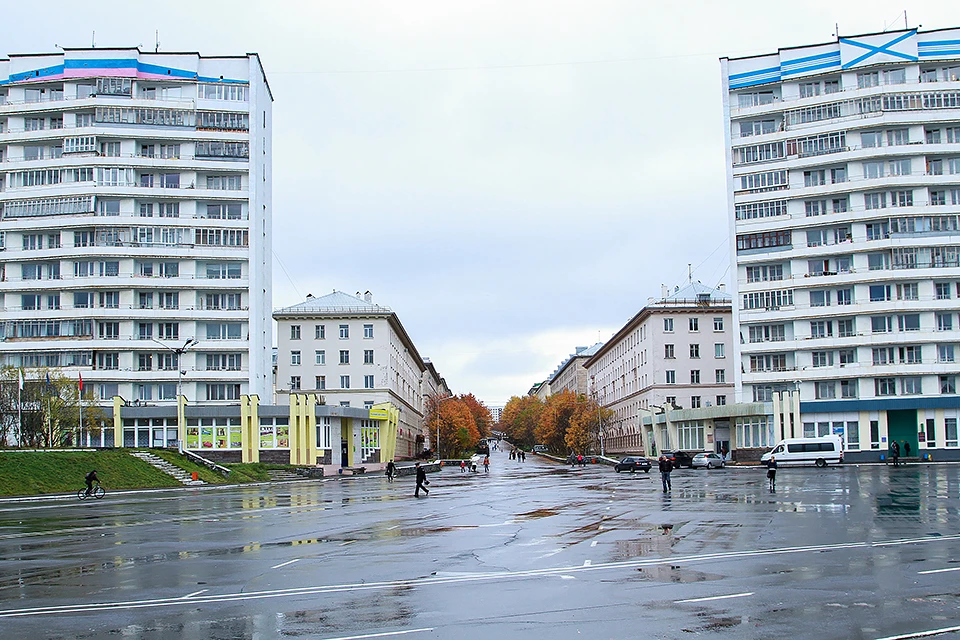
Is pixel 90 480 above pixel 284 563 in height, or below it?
below

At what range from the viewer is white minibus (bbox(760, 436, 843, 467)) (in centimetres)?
6506

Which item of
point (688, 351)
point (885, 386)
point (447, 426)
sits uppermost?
point (688, 351)

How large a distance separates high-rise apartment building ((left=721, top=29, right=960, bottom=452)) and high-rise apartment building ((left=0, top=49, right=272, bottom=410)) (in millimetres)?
46190

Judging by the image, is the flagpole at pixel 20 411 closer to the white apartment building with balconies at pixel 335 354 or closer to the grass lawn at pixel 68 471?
the grass lawn at pixel 68 471

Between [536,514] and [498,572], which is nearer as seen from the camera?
[498,572]

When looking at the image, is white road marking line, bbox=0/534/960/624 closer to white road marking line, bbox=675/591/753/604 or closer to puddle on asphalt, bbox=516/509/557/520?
white road marking line, bbox=675/591/753/604

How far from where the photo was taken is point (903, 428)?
74.8 m

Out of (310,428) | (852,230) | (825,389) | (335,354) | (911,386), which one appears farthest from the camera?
(335,354)

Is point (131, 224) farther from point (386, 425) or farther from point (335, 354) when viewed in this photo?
point (386, 425)

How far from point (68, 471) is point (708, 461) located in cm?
4943

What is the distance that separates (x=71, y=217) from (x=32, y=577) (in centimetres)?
6624

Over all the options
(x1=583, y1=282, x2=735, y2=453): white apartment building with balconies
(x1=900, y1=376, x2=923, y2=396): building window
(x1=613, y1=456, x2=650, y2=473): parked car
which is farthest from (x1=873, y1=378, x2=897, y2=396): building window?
(x1=583, y1=282, x2=735, y2=453): white apartment building with balconies

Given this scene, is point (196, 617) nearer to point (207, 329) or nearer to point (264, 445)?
point (264, 445)

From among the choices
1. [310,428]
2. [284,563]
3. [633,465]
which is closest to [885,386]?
[633,465]
